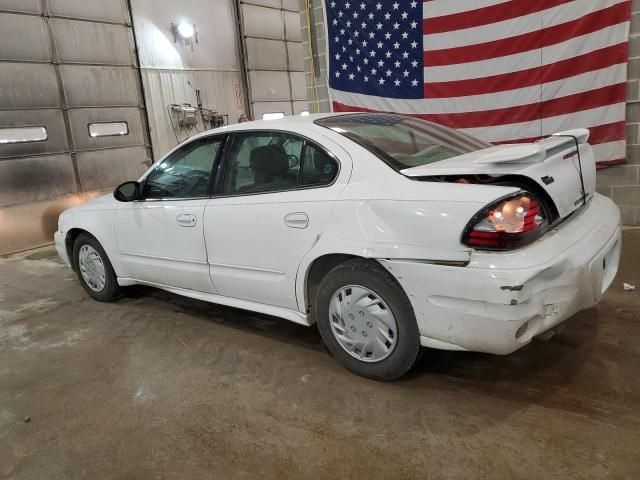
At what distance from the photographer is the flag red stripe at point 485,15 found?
513 cm

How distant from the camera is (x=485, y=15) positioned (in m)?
5.43

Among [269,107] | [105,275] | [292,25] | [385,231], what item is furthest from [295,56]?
[385,231]

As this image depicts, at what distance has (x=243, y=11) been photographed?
38.1ft

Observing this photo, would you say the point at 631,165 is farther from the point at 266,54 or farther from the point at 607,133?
the point at 266,54

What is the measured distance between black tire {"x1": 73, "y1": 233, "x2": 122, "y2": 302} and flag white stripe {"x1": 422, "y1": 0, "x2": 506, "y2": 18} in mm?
4360

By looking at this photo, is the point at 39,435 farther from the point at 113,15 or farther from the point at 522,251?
the point at 113,15

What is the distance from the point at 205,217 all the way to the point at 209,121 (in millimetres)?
8489

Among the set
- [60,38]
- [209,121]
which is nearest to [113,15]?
[60,38]

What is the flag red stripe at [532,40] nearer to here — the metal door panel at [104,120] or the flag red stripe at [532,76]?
the flag red stripe at [532,76]

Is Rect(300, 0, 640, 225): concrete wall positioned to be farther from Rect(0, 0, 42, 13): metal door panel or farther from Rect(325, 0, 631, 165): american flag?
Rect(0, 0, 42, 13): metal door panel

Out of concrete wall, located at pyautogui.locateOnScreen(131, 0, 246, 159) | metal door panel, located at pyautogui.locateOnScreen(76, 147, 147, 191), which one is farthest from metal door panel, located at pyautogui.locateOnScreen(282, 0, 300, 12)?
metal door panel, located at pyautogui.locateOnScreen(76, 147, 147, 191)

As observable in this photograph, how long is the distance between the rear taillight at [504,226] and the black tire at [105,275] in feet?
10.2

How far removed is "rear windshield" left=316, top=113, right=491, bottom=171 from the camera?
268 cm

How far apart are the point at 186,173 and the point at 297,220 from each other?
46.3 inches
